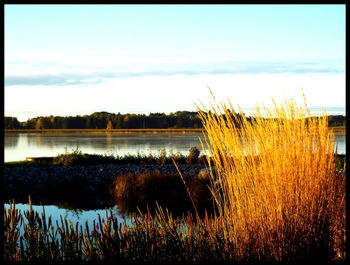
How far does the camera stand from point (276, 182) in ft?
9.16

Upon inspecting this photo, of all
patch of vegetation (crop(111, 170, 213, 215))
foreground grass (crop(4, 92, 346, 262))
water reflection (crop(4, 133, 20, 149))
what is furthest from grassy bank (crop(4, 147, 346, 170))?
water reflection (crop(4, 133, 20, 149))

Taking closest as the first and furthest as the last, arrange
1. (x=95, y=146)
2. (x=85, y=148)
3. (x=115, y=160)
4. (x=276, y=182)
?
(x=276, y=182) → (x=115, y=160) → (x=85, y=148) → (x=95, y=146)

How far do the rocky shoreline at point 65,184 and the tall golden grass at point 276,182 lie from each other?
619 centimetres

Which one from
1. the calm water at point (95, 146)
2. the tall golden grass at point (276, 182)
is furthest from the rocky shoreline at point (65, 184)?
the tall golden grass at point (276, 182)

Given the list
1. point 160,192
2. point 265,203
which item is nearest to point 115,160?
point 160,192

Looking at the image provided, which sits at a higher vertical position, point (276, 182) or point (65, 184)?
point (276, 182)

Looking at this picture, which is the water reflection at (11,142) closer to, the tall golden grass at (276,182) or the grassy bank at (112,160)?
the grassy bank at (112,160)

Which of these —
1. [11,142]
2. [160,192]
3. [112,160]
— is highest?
[112,160]

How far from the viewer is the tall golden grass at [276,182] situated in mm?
2781

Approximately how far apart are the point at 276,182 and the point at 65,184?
8.46m

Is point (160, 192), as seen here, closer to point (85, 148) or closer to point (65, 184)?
point (65, 184)

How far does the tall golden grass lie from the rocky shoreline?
20.3ft

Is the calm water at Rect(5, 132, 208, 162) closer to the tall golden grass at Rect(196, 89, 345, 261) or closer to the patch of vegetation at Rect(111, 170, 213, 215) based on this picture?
the patch of vegetation at Rect(111, 170, 213, 215)

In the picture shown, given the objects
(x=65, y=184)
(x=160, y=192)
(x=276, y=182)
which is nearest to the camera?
(x=276, y=182)
